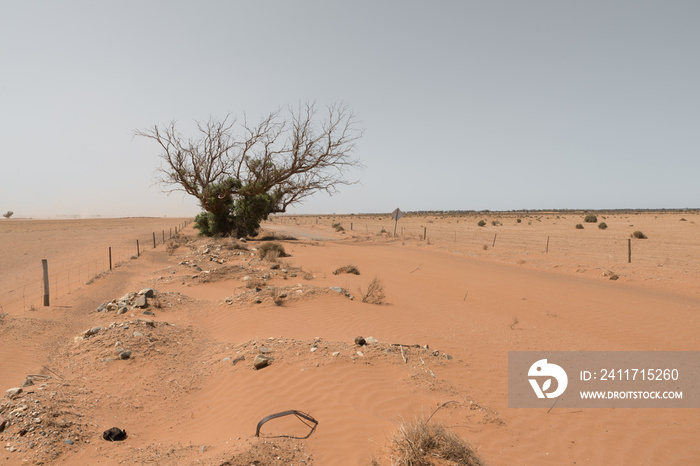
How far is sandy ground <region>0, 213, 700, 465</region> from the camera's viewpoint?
173 inches

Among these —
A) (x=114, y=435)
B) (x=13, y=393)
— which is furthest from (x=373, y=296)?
(x=13, y=393)

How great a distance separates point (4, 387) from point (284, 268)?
11.1 metres

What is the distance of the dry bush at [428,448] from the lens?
361 cm

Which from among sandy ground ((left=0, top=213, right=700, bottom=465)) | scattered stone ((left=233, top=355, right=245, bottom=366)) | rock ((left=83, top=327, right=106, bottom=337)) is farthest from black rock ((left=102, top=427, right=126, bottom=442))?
rock ((left=83, top=327, right=106, bottom=337))

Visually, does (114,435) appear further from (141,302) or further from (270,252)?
(270,252)

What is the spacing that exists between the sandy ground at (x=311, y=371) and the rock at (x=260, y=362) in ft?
0.58

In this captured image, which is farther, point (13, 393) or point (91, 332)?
point (91, 332)

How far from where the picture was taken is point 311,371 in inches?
245

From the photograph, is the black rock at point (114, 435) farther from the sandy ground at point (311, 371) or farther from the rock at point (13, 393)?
the rock at point (13, 393)

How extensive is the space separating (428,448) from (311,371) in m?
2.88

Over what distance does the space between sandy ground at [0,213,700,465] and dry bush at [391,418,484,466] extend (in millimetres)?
359

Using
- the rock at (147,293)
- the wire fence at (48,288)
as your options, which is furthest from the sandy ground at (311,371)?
the wire fence at (48,288)

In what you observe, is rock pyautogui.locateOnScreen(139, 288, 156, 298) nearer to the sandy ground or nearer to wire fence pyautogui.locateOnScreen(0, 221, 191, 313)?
the sandy ground

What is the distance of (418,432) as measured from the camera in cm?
376
